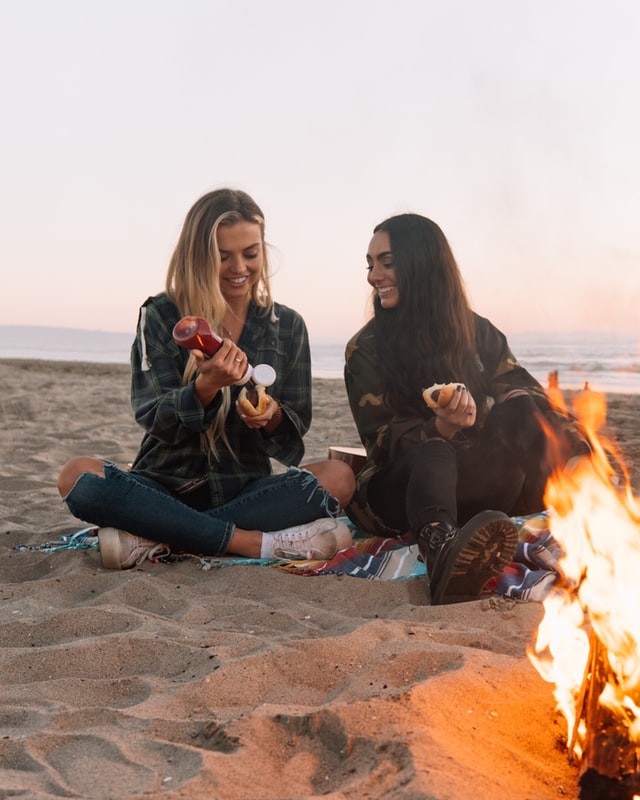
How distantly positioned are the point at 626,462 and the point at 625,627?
3.97 m

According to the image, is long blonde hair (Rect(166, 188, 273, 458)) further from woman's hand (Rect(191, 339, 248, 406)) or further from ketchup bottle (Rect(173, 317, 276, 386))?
ketchup bottle (Rect(173, 317, 276, 386))

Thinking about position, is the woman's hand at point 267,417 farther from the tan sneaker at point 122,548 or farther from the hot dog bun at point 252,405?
the tan sneaker at point 122,548

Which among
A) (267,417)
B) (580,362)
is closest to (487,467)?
(267,417)

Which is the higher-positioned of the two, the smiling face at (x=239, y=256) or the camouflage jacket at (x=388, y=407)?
the smiling face at (x=239, y=256)

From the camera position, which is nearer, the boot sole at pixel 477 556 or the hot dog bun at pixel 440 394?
the boot sole at pixel 477 556

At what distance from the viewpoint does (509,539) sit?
115 inches

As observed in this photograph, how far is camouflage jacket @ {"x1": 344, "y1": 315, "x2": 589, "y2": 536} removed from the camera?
3729 millimetres

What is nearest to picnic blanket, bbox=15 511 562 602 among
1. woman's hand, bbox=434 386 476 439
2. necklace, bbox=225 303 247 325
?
woman's hand, bbox=434 386 476 439

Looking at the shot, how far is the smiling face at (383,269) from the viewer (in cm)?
381

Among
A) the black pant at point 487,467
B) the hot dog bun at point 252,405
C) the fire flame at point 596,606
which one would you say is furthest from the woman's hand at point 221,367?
the fire flame at point 596,606

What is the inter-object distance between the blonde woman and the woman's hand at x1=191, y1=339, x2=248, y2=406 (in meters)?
0.07

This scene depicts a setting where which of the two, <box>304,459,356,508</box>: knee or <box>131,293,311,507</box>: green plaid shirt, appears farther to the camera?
<box>304,459,356,508</box>: knee

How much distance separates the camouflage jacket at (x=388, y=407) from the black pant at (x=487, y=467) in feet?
0.20

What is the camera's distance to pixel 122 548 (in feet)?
11.6
